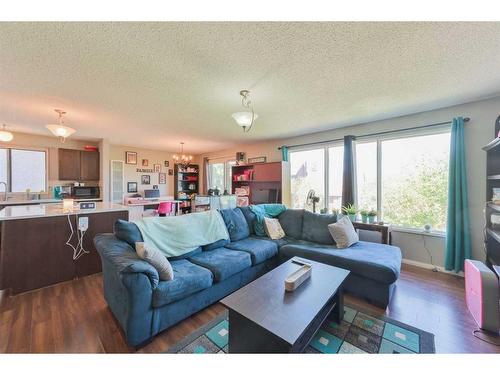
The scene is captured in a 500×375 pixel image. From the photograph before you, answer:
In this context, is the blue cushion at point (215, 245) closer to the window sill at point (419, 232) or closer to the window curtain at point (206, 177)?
the window sill at point (419, 232)

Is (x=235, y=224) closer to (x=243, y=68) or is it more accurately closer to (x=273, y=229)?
(x=273, y=229)

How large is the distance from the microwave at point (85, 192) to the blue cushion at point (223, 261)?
483cm

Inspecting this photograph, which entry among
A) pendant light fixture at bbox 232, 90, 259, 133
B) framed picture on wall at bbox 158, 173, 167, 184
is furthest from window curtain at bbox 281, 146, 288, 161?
framed picture on wall at bbox 158, 173, 167, 184

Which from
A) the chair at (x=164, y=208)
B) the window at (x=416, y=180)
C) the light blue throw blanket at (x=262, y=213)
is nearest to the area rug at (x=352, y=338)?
the light blue throw blanket at (x=262, y=213)

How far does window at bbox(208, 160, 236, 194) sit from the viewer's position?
6.93 metres

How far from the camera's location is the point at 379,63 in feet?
6.24

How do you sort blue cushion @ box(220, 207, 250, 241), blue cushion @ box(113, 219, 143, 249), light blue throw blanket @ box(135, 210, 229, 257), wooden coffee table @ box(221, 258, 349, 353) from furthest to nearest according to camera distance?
1. blue cushion @ box(220, 207, 250, 241)
2. light blue throw blanket @ box(135, 210, 229, 257)
3. blue cushion @ box(113, 219, 143, 249)
4. wooden coffee table @ box(221, 258, 349, 353)

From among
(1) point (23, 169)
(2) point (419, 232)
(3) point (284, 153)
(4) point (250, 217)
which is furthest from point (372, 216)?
(1) point (23, 169)

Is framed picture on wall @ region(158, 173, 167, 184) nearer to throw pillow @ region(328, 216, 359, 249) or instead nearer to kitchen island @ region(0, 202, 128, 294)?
kitchen island @ region(0, 202, 128, 294)

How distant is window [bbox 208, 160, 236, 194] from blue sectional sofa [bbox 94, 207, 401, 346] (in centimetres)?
376

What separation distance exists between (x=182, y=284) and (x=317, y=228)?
2107mm

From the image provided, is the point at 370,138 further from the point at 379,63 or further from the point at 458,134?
the point at 379,63

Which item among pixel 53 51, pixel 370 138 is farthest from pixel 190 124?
A: pixel 370 138

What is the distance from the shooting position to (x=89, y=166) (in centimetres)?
561
